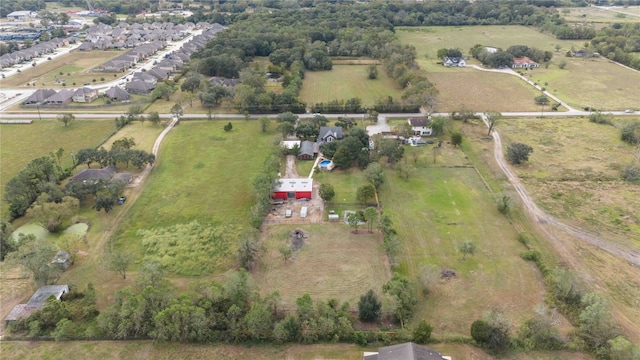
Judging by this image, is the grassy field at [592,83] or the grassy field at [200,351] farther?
the grassy field at [592,83]

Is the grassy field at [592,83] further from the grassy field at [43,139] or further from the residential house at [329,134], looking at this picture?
the grassy field at [43,139]

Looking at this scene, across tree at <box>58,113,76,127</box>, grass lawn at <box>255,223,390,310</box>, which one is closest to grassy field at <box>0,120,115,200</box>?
tree at <box>58,113,76,127</box>

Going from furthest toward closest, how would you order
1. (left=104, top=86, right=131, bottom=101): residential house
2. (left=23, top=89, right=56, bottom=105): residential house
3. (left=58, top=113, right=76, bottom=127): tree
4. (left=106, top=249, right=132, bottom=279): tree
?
(left=104, top=86, right=131, bottom=101): residential house → (left=23, top=89, right=56, bottom=105): residential house → (left=58, top=113, right=76, bottom=127): tree → (left=106, top=249, right=132, bottom=279): tree

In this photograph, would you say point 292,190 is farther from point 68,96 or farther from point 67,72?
point 67,72

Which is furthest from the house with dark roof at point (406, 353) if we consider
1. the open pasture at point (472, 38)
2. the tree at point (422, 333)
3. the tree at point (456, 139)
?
the open pasture at point (472, 38)

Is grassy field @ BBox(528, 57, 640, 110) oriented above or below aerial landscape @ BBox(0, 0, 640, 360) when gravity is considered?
above

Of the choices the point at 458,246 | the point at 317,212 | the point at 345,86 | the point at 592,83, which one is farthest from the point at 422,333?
the point at 592,83

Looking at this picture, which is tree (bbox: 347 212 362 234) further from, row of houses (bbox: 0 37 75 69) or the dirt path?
row of houses (bbox: 0 37 75 69)
